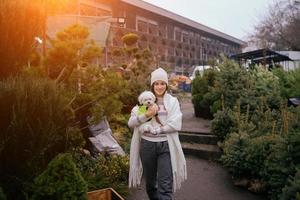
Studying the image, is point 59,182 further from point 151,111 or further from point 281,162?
point 281,162

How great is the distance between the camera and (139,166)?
5.45 m

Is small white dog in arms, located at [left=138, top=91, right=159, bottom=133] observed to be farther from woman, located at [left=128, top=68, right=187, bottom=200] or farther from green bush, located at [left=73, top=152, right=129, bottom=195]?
green bush, located at [left=73, top=152, right=129, bottom=195]

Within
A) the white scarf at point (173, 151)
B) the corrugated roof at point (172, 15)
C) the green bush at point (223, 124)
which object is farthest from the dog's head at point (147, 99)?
the corrugated roof at point (172, 15)

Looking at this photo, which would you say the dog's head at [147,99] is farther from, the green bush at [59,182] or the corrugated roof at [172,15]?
the corrugated roof at [172,15]

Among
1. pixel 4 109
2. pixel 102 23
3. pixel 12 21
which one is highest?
pixel 102 23

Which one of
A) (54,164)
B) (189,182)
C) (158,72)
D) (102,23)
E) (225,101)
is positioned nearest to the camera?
Result: (54,164)

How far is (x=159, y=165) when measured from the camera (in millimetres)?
5160

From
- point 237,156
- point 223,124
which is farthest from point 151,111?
point 223,124

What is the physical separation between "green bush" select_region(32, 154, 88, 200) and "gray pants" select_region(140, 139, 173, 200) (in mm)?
1455

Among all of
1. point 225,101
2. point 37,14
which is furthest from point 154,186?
point 225,101

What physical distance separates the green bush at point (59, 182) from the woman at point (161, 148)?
1470mm

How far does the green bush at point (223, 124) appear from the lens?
8789 mm

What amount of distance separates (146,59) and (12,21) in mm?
10530

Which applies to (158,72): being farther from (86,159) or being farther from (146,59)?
(146,59)
